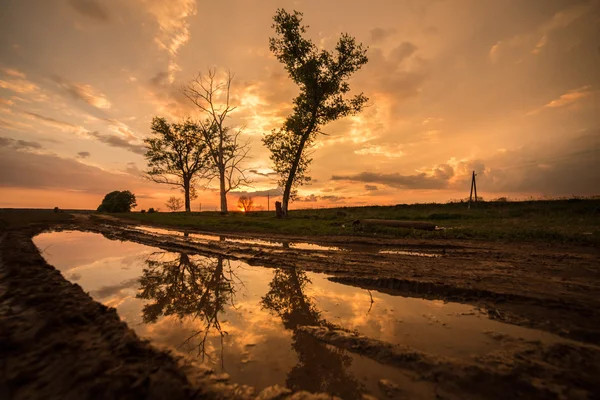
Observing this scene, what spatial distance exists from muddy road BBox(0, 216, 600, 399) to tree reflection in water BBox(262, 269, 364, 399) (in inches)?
0.6

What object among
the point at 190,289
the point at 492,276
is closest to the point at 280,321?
the point at 190,289

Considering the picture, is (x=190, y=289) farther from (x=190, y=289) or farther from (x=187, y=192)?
(x=187, y=192)

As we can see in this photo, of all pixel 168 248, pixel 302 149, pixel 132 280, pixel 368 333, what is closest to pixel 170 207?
pixel 302 149

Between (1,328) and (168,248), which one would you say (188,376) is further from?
(168,248)

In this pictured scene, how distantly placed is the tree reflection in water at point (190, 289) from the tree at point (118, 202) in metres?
55.1

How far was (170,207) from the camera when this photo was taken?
2512 inches

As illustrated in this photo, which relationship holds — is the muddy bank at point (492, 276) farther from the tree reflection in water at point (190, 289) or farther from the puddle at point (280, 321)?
the tree reflection in water at point (190, 289)

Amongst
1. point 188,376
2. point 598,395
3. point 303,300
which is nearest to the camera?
point 598,395

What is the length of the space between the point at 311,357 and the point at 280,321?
3.32 feet

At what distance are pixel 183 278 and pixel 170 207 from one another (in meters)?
64.6

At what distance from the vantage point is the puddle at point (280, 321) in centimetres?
245

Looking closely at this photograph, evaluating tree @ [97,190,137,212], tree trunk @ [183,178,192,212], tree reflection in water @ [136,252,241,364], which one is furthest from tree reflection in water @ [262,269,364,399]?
tree @ [97,190,137,212]

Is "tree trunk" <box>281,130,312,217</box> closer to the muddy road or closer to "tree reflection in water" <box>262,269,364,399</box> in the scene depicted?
the muddy road

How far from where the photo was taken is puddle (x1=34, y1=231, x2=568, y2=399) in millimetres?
2447
